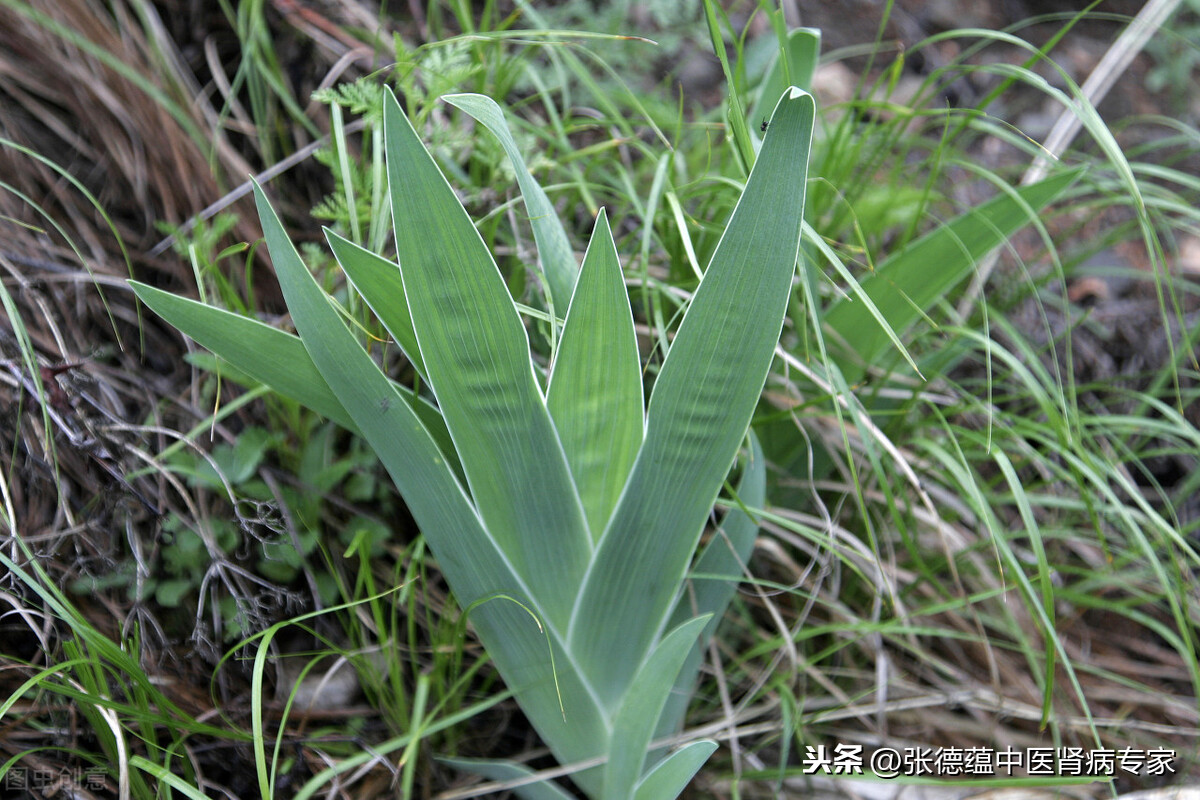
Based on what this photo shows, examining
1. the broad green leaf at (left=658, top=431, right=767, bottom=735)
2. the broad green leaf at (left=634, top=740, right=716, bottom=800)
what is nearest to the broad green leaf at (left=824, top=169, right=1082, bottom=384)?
the broad green leaf at (left=658, top=431, right=767, bottom=735)

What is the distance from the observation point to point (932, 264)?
871mm

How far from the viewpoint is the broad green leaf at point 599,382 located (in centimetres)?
60

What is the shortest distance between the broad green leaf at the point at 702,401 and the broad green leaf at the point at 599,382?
1.6 inches

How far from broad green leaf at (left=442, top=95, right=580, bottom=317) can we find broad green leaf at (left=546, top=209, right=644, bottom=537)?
79 mm

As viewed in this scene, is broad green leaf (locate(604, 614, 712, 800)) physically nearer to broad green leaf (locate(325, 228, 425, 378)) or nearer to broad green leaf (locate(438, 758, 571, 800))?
broad green leaf (locate(438, 758, 571, 800))

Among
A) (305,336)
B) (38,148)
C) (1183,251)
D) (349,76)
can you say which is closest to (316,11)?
(349,76)

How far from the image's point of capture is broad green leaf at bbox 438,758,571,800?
0.78m

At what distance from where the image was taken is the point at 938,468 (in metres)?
0.99

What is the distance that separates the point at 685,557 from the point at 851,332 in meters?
0.37

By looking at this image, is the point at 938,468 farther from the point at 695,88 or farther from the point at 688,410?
the point at 695,88

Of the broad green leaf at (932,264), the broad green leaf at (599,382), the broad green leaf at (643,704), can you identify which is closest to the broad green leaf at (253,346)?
the broad green leaf at (599,382)

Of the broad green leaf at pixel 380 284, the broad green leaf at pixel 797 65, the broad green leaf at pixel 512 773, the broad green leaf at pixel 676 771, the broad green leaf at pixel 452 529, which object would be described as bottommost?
the broad green leaf at pixel 512 773

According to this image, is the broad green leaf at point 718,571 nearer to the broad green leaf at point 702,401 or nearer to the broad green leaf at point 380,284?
the broad green leaf at point 702,401

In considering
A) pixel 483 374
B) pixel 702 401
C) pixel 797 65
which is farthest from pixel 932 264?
pixel 483 374
